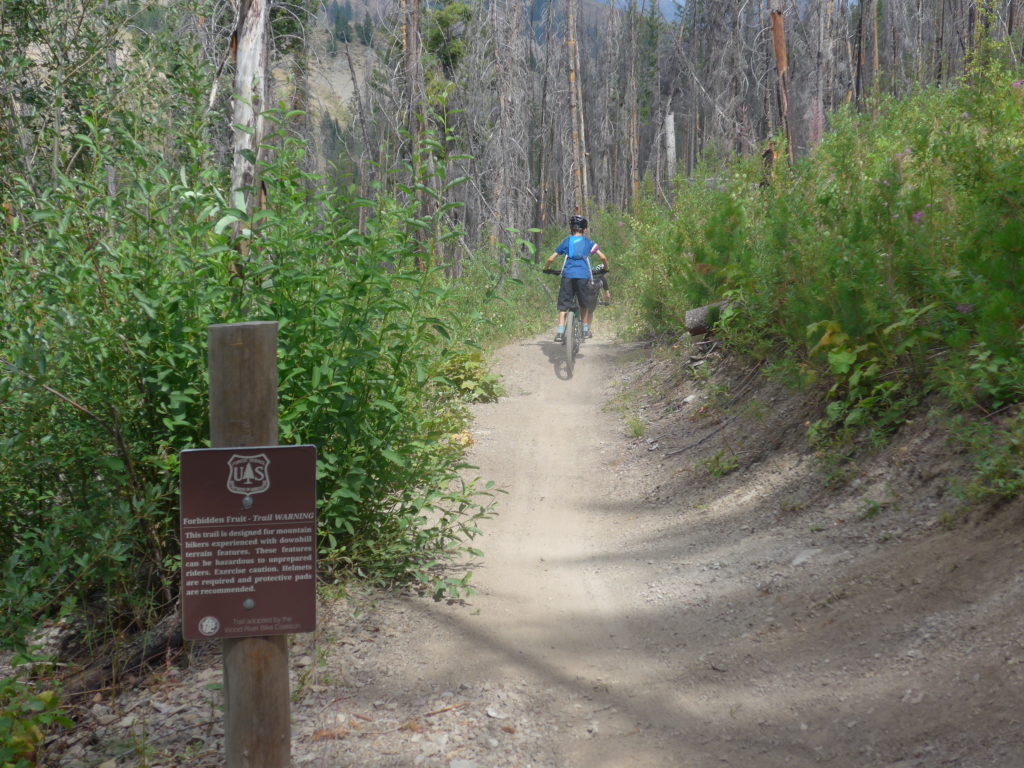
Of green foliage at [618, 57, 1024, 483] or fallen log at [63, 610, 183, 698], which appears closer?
fallen log at [63, 610, 183, 698]

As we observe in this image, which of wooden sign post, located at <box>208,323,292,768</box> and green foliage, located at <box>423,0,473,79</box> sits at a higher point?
green foliage, located at <box>423,0,473,79</box>

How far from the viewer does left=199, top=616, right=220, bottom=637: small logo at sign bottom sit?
8.59ft

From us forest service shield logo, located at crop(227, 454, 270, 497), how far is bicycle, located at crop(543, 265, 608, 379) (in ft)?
30.3

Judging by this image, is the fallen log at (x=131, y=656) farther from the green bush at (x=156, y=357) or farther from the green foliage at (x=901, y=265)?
the green foliage at (x=901, y=265)

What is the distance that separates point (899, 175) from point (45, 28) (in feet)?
24.5

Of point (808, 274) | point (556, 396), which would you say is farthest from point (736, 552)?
point (556, 396)

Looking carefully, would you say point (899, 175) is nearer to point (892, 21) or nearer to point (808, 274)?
point (808, 274)

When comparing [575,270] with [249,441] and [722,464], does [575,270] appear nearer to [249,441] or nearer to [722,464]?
[722,464]

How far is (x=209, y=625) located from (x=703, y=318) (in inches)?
308

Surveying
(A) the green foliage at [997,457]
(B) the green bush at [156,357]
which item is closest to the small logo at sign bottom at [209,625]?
(B) the green bush at [156,357]

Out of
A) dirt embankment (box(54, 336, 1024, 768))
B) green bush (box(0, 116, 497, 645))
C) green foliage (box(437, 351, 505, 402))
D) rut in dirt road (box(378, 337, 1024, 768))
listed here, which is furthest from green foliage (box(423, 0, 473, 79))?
green bush (box(0, 116, 497, 645))

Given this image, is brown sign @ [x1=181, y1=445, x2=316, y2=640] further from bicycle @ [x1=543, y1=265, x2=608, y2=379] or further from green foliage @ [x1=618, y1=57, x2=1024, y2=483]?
bicycle @ [x1=543, y1=265, x2=608, y2=379]

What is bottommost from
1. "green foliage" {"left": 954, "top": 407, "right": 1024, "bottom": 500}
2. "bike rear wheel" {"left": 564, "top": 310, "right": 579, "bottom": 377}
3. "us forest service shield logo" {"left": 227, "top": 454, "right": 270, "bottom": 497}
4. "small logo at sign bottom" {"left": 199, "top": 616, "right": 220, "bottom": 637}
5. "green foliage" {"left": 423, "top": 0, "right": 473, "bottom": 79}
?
"small logo at sign bottom" {"left": 199, "top": 616, "right": 220, "bottom": 637}

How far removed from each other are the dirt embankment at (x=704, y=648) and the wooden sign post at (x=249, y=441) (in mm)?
700
